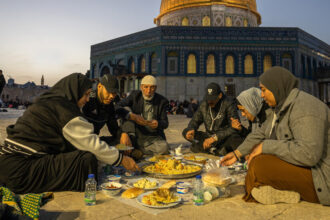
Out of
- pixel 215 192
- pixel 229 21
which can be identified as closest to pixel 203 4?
pixel 229 21

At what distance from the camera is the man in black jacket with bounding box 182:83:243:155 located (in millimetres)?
3697

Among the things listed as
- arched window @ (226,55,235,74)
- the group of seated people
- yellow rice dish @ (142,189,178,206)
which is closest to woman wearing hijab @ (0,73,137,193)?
the group of seated people

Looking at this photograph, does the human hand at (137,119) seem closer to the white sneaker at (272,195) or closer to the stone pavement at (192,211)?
the stone pavement at (192,211)

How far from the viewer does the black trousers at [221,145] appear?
370cm

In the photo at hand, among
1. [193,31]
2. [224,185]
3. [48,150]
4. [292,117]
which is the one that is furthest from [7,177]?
[193,31]

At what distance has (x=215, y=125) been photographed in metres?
3.98

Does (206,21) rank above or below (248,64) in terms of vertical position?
above

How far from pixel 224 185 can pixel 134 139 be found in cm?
188

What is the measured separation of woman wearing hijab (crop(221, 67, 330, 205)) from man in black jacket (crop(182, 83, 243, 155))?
5.35ft

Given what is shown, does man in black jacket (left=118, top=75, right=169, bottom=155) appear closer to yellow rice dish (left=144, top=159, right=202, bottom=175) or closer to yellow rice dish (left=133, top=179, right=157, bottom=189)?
yellow rice dish (left=144, top=159, right=202, bottom=175)

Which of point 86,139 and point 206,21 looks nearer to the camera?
point 86,139

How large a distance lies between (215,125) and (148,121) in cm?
108

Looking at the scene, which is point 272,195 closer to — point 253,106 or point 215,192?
point 215,192

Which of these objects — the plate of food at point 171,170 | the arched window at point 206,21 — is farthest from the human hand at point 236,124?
the arched window at point 206,21
